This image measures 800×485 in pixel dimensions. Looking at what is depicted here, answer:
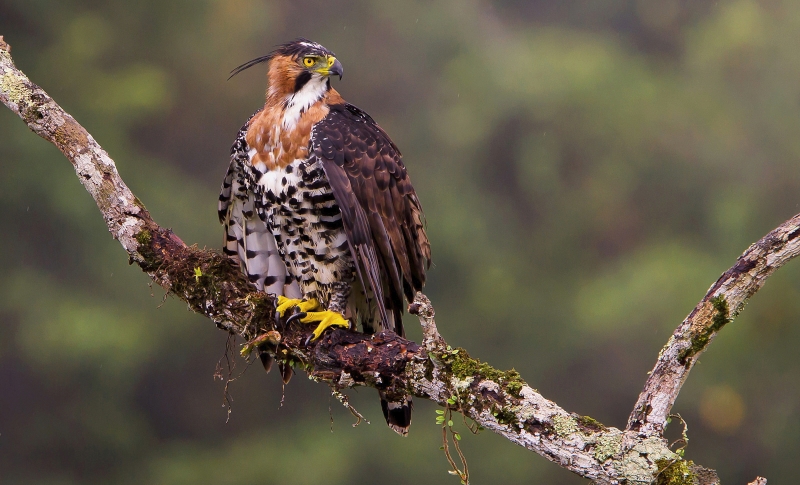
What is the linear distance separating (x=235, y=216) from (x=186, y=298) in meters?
0.45

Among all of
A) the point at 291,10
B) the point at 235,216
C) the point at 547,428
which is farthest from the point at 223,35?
the point at 547,428

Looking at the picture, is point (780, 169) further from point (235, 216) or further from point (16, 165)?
point (16, 165)

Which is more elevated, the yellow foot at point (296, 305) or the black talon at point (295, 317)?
the yellow foot at point (296, 305)

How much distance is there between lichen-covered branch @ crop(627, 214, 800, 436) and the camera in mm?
1729

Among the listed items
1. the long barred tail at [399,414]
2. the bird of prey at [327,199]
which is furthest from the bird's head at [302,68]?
the long barred tail at [399,414]

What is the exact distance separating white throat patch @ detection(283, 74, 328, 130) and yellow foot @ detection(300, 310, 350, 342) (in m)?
0.63

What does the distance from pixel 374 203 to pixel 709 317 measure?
3.80ft

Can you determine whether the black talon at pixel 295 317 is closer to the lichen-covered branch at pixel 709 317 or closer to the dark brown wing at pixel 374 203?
the dark brown wing at pixel 374 203

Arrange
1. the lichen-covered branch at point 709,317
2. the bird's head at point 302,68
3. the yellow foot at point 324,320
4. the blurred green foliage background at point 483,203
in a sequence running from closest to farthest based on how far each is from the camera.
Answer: the lichen-covered branch at point 709,317, the yellow foot at point 324,320, the bird's head at point 302,68, the blurred green foliage background at point 483,203

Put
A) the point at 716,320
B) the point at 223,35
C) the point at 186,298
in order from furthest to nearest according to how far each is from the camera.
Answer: the point at 223,35
the point at 186,298
the point at 716,320

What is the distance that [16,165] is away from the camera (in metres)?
4.98

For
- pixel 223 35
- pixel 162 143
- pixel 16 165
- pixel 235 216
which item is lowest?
pixel 235 216

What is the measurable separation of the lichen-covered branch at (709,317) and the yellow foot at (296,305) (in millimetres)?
1187

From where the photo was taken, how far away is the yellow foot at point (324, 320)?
7.86 feet
